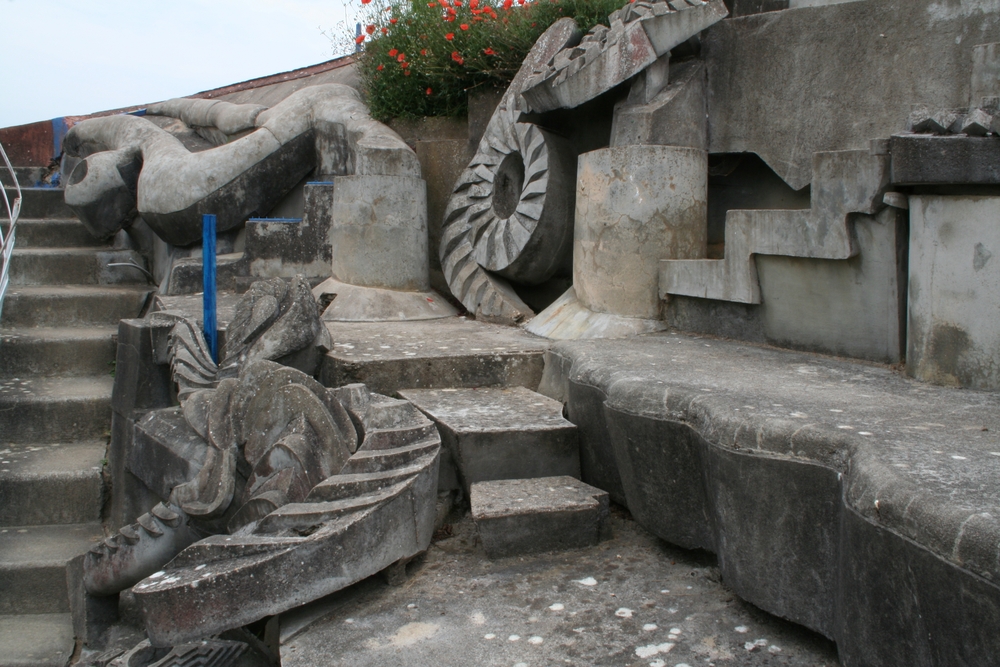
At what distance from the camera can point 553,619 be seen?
2.21 metres

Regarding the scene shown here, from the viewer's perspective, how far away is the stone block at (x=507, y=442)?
2.96 m

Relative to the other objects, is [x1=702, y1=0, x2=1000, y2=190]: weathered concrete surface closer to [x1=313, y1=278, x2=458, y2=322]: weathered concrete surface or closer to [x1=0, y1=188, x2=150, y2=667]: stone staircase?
[x1=313, y1=278, x2=458, y2=322]: weathered concrete surface

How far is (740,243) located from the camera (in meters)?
3.41

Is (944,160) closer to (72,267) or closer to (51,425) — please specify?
(51,425)

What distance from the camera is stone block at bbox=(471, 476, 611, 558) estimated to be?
2.62 meters

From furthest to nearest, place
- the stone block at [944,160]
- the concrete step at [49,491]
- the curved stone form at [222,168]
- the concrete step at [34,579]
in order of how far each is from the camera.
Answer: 1. the curved stone form at [222,168]
2. the concrete step at [49,491]
3. the concrete step at [34,579]
4. the stone block at [944,160]

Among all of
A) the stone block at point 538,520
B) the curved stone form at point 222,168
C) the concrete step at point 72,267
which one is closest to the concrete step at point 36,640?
the stone block at point 538,520

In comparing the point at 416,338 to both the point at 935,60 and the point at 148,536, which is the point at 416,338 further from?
the point at 935,60

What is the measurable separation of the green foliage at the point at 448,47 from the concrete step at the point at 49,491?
317cm

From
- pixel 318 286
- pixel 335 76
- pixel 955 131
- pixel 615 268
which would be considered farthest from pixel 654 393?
pixel 335 76

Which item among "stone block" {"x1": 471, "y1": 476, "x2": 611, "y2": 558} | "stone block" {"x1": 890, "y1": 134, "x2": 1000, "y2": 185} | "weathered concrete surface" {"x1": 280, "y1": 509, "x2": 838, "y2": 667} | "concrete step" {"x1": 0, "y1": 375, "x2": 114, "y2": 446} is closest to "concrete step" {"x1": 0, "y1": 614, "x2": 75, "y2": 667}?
"concrete step" {"x1": 0, "y1": 375, "x2": 114, "y2": 446}

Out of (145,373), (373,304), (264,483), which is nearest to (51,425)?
(145,373)

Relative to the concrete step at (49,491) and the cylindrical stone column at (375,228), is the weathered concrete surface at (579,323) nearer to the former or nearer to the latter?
the cylindrical stone column at (375,228)

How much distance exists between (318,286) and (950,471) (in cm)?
404
